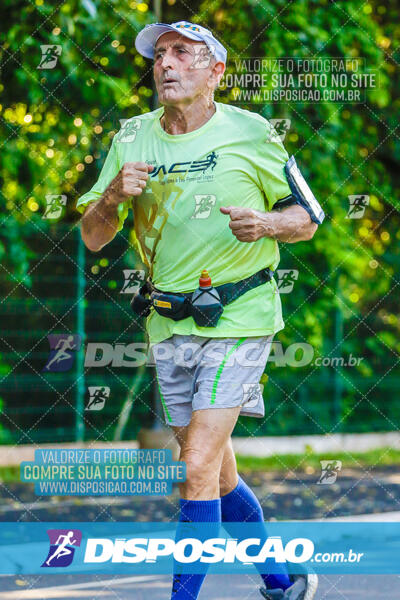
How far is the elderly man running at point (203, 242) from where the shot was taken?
Answer: 14.5 ft

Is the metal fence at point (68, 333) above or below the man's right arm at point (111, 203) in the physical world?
below

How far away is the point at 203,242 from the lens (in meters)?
4.49

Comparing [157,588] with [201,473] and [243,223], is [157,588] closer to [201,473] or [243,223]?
[201,473]

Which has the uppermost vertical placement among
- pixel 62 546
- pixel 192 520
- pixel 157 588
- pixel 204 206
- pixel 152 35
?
pixel 152 35

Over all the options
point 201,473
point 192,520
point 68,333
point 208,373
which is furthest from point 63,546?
point 68,333

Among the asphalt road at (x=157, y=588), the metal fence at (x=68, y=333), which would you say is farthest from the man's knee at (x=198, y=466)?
the metal fence at (x=68, y=333)

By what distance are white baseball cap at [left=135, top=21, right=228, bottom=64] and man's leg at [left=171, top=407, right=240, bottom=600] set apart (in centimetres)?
154

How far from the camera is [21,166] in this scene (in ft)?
32.2

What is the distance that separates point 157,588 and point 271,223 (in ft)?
7.69

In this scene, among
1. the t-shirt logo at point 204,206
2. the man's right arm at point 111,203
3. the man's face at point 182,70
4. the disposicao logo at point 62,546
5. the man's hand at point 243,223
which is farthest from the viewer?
the disposicao logo at point 62,546

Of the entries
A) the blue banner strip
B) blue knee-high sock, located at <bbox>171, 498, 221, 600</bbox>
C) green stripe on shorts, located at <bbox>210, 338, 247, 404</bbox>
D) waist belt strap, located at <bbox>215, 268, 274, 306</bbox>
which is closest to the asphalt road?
the blue banner strip

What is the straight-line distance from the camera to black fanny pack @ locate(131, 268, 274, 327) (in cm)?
441

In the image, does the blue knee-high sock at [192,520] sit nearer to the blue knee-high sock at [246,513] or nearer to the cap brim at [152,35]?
the blue knee-high sock at [246,513]

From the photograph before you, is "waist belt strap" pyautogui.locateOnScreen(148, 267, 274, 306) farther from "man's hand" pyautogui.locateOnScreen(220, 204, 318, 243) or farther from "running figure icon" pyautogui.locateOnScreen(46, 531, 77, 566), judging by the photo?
"running figure icon" pyautogui.locateOnScreen(46, 531, 77, 566)
